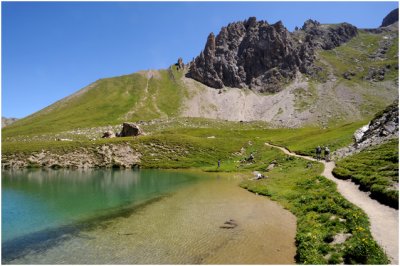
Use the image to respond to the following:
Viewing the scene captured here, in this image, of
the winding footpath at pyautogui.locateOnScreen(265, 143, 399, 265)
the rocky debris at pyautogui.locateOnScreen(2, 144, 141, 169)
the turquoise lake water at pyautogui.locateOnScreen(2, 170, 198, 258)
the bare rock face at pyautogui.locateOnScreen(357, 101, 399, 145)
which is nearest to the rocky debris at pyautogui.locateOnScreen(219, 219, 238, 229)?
the winding footpath at pyautogui.locateOnScreen(265, 143, 399, 265)

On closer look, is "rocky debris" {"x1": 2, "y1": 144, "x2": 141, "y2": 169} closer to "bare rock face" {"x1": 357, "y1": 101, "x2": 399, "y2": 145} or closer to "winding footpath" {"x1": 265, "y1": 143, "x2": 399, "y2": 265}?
"bare rock face" {"x1": 357, "y1": 101, "x2": 399, "y2": 145}

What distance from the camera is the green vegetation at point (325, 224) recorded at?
744 inches

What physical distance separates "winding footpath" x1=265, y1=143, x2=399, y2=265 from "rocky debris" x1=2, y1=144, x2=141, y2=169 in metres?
64.3

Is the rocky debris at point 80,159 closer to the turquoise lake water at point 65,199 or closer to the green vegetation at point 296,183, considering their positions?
the green vegetation at point 296,183

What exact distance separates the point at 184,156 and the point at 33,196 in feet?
177

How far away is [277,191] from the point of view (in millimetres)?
43312

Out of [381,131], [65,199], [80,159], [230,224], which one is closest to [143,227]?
[230,224]

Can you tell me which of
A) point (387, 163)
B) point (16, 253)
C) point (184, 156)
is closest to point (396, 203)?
point (387, 163)

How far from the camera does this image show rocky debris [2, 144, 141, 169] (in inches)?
3376

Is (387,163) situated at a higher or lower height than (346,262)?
higher

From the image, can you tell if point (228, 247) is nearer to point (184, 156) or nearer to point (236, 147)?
point (184, 156)

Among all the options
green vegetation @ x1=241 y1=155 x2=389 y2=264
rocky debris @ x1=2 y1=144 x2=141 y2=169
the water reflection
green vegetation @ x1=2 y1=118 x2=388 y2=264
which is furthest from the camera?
rocky debris @ x1=2 y1=144 x2=141 y2=169

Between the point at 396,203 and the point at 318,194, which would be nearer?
the point at 396,203

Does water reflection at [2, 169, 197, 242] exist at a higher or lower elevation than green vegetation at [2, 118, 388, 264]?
lower
